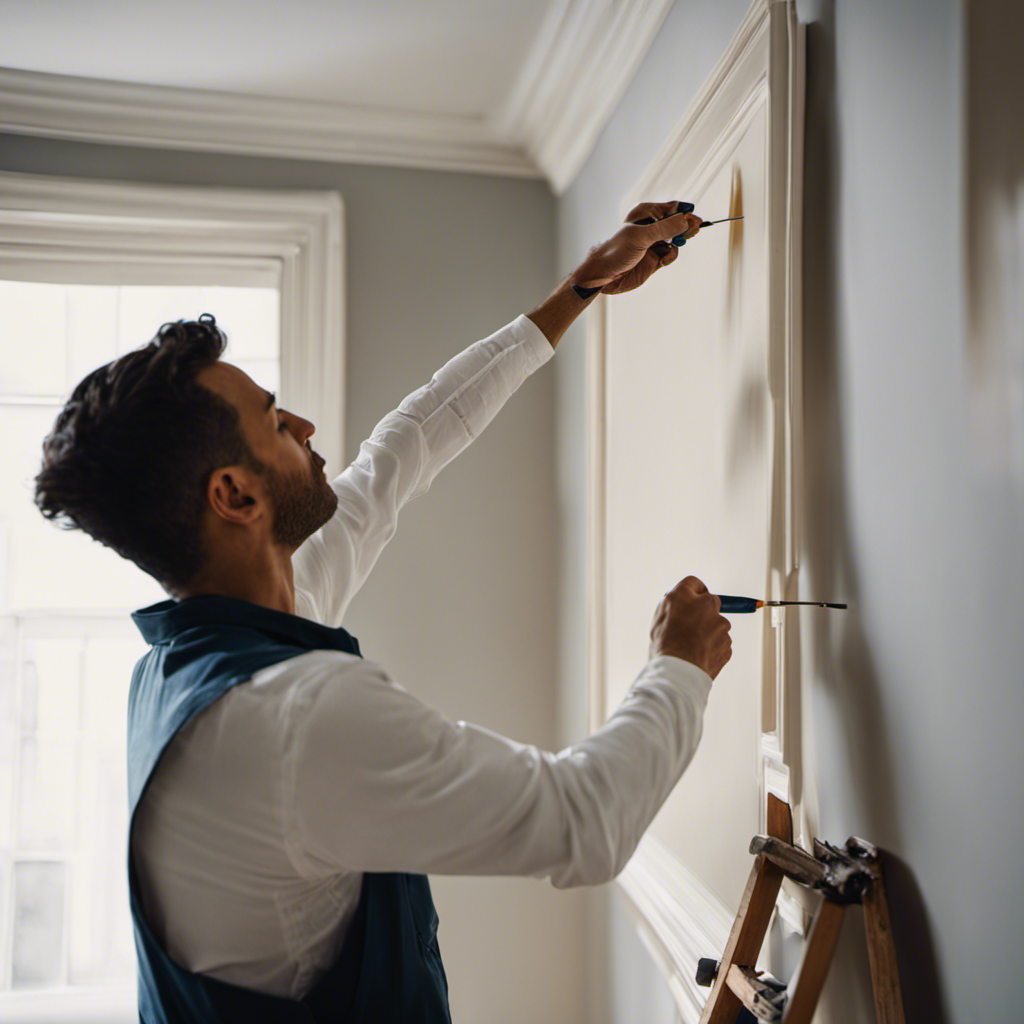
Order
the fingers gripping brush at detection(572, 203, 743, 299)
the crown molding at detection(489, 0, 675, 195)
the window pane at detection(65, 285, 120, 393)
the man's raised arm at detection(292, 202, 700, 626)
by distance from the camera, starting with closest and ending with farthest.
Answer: the fingers gripping brush at detection(572, 203, 743, 299) → the man's raised arm at detection(292, 202, 700, 626) → the crown molding at detection(489, 0, 675, 195) → the window pane at detection(65, 285, 120, 393)

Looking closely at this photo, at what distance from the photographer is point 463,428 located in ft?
4.69

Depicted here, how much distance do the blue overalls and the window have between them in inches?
50.3

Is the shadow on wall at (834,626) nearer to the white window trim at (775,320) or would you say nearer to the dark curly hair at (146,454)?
the white window trim at (775,320)

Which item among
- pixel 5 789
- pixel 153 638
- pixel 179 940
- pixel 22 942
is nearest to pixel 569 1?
pixel 153 638

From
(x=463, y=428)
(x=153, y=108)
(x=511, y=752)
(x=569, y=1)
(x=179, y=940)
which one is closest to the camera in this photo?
(x=511, y=752)

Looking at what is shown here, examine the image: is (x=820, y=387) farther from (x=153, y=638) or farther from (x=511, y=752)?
(x=153, y=638)

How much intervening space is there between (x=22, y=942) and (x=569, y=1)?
260 centimetres

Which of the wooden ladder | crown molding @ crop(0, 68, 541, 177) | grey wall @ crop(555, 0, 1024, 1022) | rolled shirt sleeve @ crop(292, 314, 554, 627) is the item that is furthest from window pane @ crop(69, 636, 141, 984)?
grey wall @ crop(555, 0, 1024, 1022)

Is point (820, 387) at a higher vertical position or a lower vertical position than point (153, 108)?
lower

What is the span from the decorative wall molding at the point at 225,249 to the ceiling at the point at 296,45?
0.86 feet

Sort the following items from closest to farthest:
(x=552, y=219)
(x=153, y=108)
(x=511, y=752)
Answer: (x=511, y=752), (x=153, y=108), (x=552, y=219)

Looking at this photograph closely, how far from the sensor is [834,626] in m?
0.99

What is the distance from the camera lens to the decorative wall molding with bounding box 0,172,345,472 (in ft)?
7.24

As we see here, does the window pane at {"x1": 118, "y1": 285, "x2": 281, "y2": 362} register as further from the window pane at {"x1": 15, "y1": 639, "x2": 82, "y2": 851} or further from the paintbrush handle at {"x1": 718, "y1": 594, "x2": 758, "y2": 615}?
the paintbrush handle at {"x1": 718, "y1": 594, "x2": 758, "y2": 615}
